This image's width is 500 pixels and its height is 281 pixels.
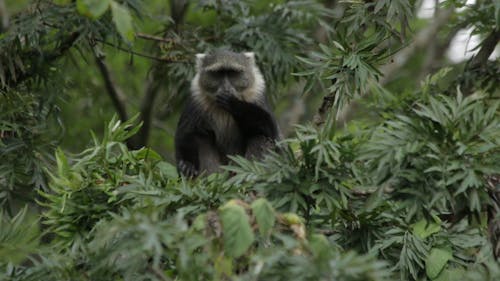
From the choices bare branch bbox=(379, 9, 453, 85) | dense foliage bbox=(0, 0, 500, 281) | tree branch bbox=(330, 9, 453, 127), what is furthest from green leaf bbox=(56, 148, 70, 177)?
bare branch bbox=(379, 9, 453, 85)

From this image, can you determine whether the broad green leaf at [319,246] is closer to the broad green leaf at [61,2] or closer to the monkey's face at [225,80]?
the monkey's face at [225,80]

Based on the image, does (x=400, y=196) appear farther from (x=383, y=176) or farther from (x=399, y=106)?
(x=399, y=106)

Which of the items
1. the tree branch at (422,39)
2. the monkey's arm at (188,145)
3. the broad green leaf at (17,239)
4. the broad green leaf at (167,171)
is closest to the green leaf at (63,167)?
the broad green leaf at (17,239)

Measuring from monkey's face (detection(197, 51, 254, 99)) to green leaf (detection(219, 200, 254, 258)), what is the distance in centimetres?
348

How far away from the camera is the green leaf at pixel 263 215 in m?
3.30

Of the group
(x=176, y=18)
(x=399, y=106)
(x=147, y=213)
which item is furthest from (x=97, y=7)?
(x=176, y=18)

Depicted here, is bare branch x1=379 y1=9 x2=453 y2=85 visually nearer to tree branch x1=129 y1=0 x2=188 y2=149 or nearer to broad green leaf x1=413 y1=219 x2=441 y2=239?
tree branch x1=129 y1=0 x2=188 y2=149

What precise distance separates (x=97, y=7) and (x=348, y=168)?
163 centimetres

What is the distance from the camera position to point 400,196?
3.87 m

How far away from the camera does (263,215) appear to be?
130 inches

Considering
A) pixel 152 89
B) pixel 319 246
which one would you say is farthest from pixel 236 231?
pixel 152 89

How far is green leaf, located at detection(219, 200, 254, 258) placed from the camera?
10.6 ft

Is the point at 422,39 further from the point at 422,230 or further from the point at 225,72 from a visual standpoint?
the point at 422,230

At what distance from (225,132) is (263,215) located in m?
3.76
